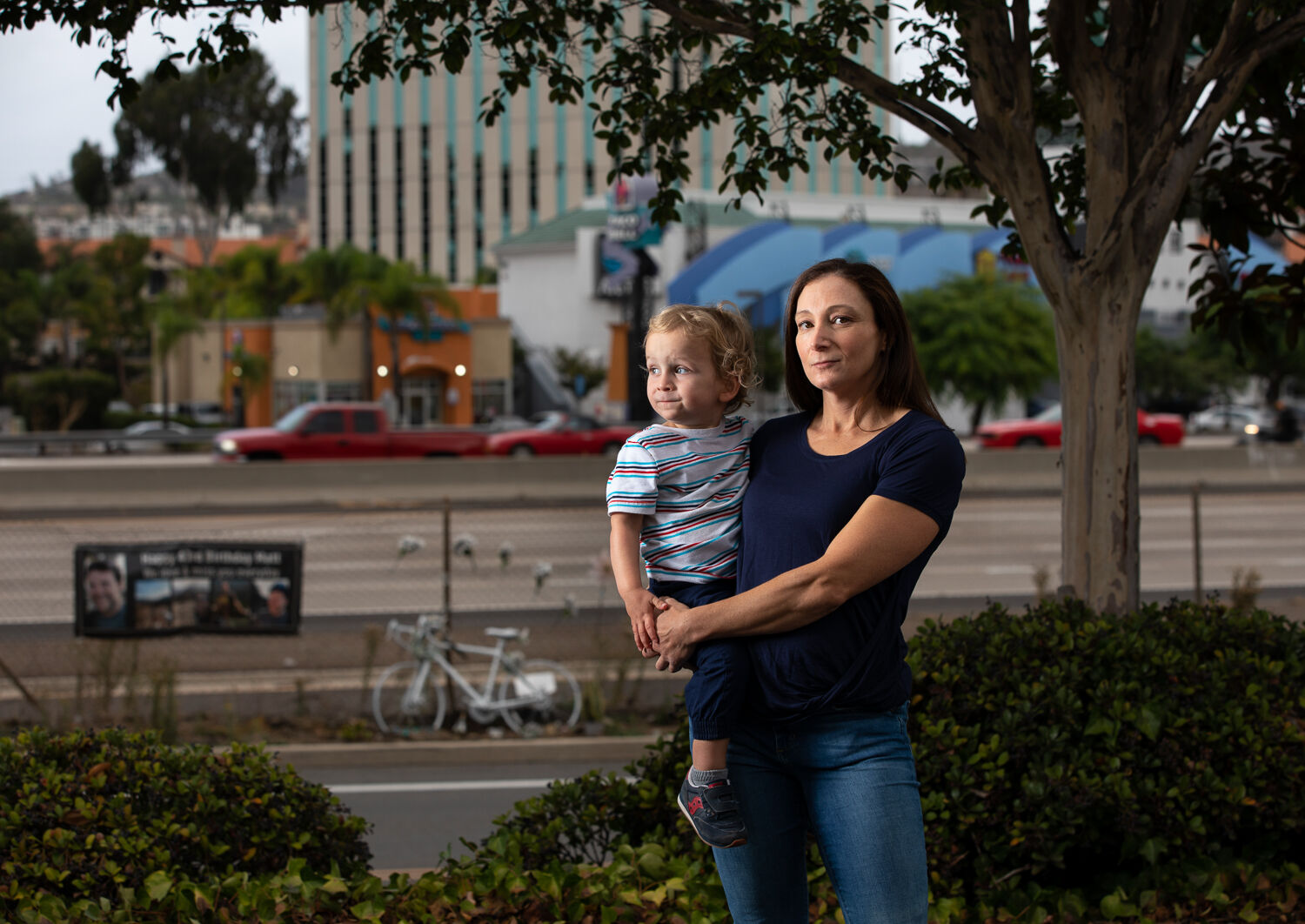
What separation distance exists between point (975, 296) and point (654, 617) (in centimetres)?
3924

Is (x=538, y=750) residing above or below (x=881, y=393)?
below

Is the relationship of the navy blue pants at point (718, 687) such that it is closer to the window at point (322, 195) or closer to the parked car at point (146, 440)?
the parked car at point (146, 440)

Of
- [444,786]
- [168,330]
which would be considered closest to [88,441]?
[168,330]

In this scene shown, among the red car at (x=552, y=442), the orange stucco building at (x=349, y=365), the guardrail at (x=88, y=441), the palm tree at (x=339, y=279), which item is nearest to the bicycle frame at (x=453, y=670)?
the red car at (x=552, y=442)

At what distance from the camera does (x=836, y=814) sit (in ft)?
7.84

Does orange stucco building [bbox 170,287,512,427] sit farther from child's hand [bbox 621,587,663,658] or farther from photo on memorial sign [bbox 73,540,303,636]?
child's hand [bbox 621,587,663,658]

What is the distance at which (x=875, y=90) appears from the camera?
15.1ft

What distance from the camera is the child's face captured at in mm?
2475

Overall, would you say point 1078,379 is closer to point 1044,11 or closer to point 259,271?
point 1044,11

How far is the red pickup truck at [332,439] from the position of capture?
28.1 m

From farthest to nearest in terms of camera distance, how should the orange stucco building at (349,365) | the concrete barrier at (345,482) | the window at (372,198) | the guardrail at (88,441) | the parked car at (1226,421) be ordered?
the window at (372,198)
the orange stucco building at (349,365)
the parked car at (1226,421)
the guardrail at (88,441)
the concrete barrier at (345,482)

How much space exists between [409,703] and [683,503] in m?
6.64

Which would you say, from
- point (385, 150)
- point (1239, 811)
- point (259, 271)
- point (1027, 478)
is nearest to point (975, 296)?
point (1027, 478)

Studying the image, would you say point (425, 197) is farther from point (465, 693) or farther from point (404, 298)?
point (465, 693)
